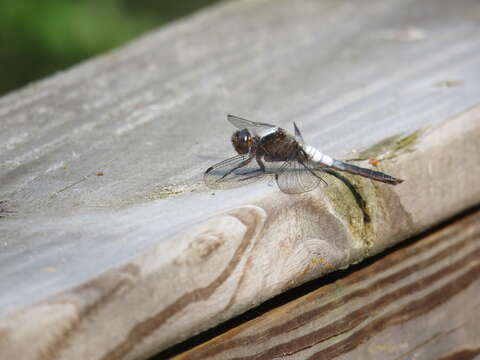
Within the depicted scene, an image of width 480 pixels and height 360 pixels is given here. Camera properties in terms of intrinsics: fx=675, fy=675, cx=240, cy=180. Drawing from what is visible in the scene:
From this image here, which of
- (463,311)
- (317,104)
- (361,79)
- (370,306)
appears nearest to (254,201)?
(370,306)

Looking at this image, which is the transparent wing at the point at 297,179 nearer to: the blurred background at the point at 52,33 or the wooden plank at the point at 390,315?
the wooden plank at the point at 390,315

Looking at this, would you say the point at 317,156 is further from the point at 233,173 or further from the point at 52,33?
the point at 52,33

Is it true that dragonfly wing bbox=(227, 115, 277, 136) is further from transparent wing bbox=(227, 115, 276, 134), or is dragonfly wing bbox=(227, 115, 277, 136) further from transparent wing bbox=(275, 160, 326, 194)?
transparent wing bbox=(275, 160, 326, 194)

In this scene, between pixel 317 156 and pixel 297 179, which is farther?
pixel 317 156

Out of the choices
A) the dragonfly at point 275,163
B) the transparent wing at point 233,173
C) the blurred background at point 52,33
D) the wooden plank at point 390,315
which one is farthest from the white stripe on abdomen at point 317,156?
the blurred background at point 52,33

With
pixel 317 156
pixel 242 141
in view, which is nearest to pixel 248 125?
pixel 242 141

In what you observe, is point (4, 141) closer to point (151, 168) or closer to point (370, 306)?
point (151, 168)

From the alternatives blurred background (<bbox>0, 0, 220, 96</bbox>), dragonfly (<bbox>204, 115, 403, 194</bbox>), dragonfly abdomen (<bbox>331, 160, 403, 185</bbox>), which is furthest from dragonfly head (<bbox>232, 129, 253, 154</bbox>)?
blurred background (<bbox>0, 0, 220, 96</bbox>)
